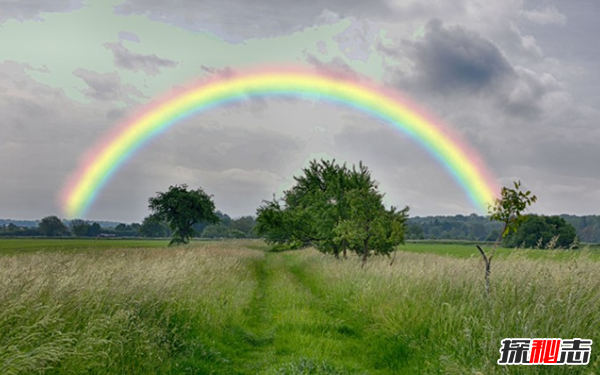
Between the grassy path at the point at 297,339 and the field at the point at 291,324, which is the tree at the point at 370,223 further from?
the field at the point at 291,324

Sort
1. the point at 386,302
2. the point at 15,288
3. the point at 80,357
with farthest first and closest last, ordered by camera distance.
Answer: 1. the point at 386,302
2. the point at 15,288
3. the point at 80,357

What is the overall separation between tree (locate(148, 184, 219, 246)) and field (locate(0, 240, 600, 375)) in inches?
2218

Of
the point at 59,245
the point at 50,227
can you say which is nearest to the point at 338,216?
the point at 59,245

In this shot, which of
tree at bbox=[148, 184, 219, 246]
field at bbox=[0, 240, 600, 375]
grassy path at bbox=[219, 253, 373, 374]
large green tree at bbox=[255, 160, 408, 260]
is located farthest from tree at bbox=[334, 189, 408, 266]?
tree at bbox=[148, 184, 219, 246]

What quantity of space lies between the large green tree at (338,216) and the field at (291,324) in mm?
9046

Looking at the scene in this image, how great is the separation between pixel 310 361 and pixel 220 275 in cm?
948

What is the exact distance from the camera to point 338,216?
24.8 metres

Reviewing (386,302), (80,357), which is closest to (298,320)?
(386,302)

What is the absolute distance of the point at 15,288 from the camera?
6.88m

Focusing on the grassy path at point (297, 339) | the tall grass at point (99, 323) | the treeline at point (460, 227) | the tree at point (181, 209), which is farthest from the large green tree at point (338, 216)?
the treeline at point (460, 227)

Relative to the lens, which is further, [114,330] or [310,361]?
[310,361]

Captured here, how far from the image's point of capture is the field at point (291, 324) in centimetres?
603

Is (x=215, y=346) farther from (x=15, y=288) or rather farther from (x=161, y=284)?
(x=15, y=288)

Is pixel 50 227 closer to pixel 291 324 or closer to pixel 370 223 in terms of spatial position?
pixel 370 223
